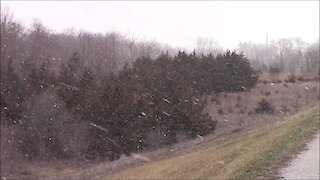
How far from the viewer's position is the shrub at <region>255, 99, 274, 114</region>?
98.3 feet

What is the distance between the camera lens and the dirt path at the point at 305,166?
36.2ft

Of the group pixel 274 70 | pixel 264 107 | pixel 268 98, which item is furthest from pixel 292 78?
pixel 274 70

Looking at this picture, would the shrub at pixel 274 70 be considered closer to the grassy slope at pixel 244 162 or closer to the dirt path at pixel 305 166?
the grassy slope at pixel 244 162

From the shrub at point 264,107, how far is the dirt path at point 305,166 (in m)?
15.1

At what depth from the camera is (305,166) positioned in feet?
39.7

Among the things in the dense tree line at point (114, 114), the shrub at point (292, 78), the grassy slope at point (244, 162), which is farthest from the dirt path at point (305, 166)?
the dense tree line at point (114, 114)

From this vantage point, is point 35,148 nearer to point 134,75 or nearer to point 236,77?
point 134,75

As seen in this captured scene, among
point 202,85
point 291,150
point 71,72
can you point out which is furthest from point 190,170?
point 71,72

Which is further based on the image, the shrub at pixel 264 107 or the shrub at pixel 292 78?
the shrub at pixel 292 78

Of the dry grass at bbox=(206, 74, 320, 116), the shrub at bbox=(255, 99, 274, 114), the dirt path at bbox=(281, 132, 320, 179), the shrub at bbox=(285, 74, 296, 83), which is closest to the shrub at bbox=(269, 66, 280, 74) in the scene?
the dry grass at bbox=(206, 74, 320, 116)

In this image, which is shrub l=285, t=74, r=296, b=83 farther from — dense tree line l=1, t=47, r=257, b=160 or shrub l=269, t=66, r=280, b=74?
dense tree line l=1, t=47, r=257, b=160

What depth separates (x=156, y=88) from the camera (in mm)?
40375

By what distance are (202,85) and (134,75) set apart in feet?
48.4

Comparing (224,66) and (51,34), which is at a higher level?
(51,34)
